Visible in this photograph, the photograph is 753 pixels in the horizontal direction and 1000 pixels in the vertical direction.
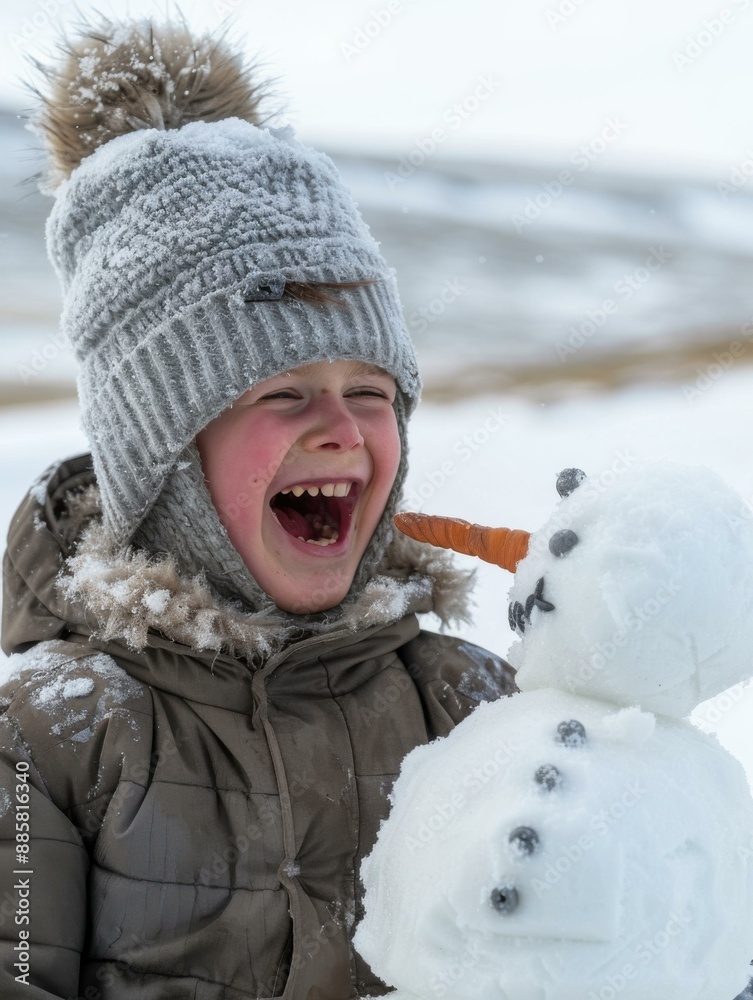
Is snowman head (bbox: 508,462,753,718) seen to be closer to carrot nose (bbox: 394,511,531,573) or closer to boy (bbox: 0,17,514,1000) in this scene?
carrot nose (bbox: 394,511,531,573)

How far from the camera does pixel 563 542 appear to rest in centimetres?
80

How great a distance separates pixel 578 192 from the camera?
5316 mm

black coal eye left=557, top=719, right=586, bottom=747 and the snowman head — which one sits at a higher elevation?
the snowman head

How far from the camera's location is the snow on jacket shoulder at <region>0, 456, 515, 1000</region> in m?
1.13

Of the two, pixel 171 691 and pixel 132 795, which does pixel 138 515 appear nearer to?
pixel 171 691

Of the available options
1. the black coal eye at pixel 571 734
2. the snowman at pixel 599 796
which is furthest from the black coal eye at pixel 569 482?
the black coal eye at pixel 571 734

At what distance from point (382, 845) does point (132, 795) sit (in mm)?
426

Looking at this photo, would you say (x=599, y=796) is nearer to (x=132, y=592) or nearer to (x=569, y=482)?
(x=569, y=482)

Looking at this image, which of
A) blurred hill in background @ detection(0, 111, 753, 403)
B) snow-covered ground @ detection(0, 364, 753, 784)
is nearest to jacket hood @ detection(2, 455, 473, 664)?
snow-covered ground @ detection(0, 364, 753, 784)

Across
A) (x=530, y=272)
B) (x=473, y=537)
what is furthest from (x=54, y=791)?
(x=530, y=272)

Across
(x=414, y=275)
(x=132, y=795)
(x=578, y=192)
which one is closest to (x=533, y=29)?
(x=578, y=192)

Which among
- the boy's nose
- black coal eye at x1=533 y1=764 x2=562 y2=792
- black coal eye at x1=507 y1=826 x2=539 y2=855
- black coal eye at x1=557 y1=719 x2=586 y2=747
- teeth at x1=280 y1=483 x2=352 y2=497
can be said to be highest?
the boy's nose

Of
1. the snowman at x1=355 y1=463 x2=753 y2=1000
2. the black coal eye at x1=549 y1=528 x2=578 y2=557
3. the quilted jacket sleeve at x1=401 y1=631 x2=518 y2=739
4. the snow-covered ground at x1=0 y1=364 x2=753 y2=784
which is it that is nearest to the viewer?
the snowman at x1=355 y1=463 x2=753 y2=1000

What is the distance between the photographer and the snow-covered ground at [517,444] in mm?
2668
